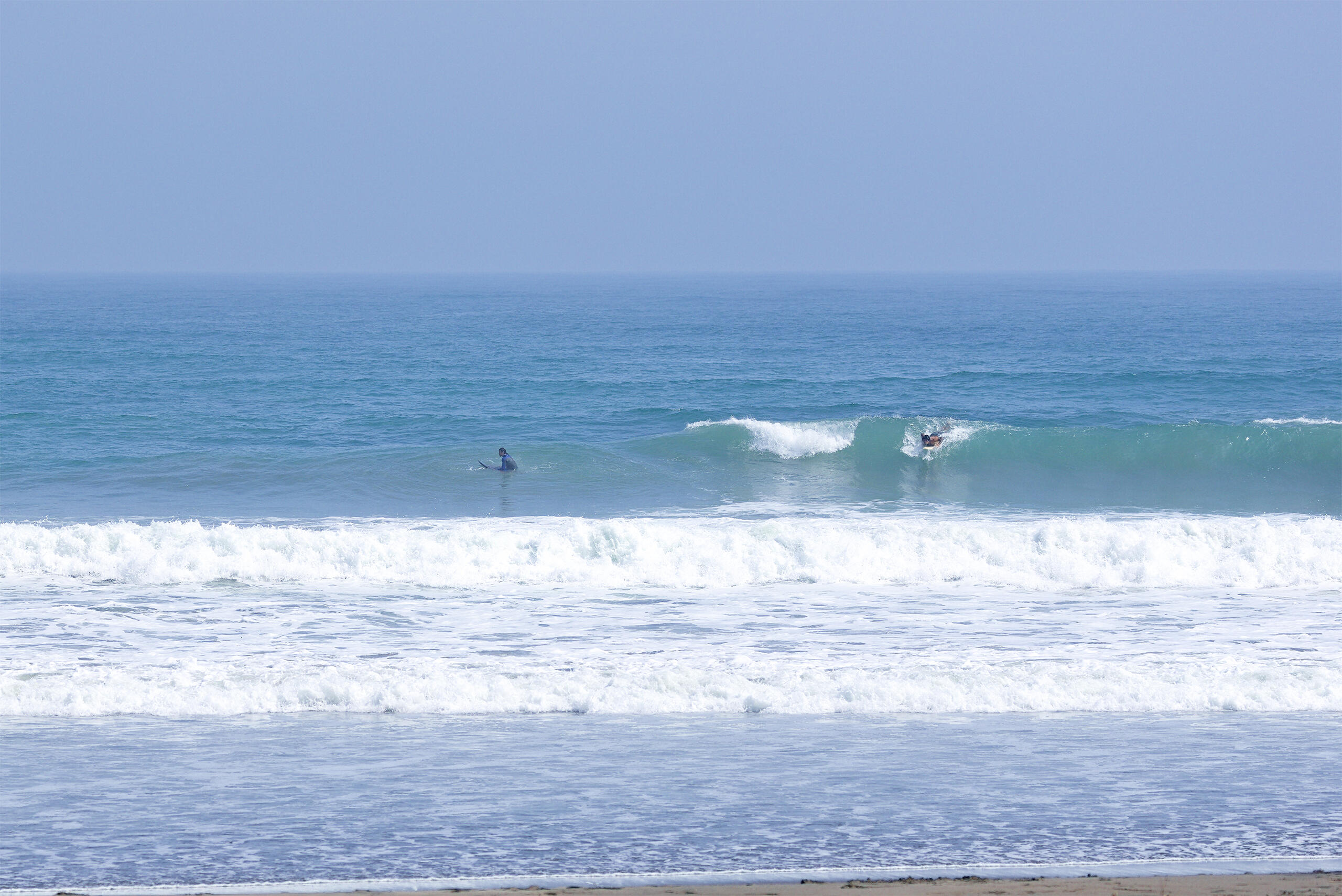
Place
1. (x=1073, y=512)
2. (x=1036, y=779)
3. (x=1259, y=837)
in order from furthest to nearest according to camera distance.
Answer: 1. (x=1073, y=512)
2. (x=1036, y=779)
3. (x=1259, y=837)

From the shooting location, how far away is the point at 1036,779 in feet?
26.4

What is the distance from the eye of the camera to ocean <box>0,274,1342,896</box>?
7.13 m

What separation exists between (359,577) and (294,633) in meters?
2.75

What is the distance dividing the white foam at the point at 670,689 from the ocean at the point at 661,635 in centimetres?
4

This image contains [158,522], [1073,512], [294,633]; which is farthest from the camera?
[1073,512]

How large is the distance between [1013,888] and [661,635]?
626 cm

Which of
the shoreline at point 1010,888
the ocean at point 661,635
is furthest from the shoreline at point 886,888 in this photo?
the ocean at point 661,635

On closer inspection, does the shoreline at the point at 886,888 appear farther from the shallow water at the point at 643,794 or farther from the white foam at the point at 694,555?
the white foam at the point at 694,555

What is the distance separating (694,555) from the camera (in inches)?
611

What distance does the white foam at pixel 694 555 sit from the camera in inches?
587

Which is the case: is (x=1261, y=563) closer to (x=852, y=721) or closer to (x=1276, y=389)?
(x=852, y=721)

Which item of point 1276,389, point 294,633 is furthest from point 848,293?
point 294,633

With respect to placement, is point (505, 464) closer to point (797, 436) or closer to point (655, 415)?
point (797, 436)

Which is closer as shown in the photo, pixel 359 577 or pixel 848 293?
pixel 359 577
